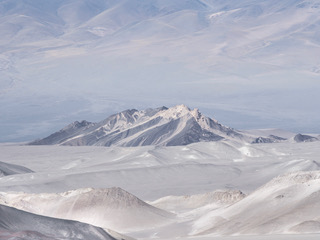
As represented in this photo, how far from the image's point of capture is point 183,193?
138 feet

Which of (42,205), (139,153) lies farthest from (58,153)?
(42,205)

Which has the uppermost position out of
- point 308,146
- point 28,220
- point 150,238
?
point 28,220

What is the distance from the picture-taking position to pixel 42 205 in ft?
106

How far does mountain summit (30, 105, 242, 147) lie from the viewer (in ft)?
263

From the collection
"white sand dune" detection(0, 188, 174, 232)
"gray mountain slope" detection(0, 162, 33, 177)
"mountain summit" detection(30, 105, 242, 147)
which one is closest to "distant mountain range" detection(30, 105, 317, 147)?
"mountain summit" detection(30, 105, 242, 147)

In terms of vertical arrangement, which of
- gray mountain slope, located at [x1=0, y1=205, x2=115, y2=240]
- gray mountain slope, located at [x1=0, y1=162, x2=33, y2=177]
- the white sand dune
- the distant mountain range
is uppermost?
gray mountain slope, located at [x1=0, y1=205, x2=115, y2=240]

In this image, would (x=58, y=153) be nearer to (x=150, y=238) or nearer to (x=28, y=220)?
(x=150, y=238)

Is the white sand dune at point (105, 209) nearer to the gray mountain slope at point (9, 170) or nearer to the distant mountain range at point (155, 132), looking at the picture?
the gray mountain slope at point (9, 170)

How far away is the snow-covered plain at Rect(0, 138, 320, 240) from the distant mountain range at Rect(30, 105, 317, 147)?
565 inches

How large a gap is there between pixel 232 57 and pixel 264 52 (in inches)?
373

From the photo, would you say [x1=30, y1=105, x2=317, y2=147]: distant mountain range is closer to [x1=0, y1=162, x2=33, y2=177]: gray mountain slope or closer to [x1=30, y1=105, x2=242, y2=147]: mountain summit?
[x1=30, y1=105, x2=242, y2=147]: mountain summit

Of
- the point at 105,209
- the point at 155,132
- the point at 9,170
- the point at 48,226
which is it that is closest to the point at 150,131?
the point at 155,132

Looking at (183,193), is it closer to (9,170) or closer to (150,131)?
(9,170)

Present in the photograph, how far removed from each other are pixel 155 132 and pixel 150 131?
1.17 meters
